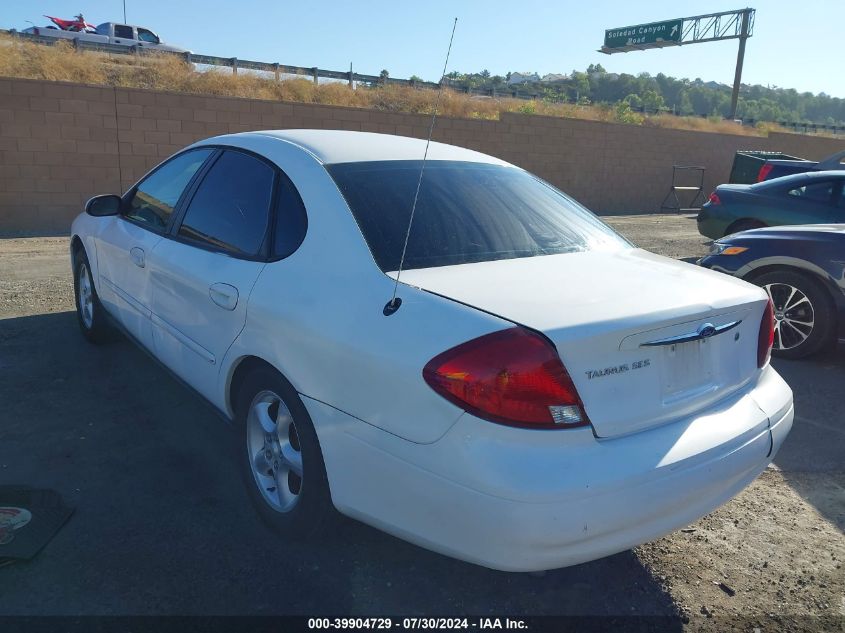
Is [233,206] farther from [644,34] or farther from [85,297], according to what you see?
[644,34]

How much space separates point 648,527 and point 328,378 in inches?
46.4

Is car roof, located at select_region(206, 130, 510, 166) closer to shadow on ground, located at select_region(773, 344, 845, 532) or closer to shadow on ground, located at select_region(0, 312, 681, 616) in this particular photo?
shadow on ground, located at select_region(0, 312, 681, 616)

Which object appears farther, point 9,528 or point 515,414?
point 9,528

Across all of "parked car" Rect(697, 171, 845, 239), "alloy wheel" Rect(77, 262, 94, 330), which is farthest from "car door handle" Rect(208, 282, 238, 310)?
"parked car" Rect(697, 171, 845, 239)

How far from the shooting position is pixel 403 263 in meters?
2.61

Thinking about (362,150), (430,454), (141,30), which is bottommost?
(430,454)

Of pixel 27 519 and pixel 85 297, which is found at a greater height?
pixel 85 297

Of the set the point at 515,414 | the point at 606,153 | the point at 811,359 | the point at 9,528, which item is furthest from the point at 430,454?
the point at 606,153

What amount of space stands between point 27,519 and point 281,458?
3.85 ft

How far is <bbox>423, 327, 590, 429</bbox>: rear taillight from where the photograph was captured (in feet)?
6.89

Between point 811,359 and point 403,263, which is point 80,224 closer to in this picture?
point 403,263

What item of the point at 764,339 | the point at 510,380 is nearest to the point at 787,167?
the point at 764,339

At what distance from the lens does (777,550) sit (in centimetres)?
305

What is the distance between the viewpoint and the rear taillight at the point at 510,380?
2.10 metres
